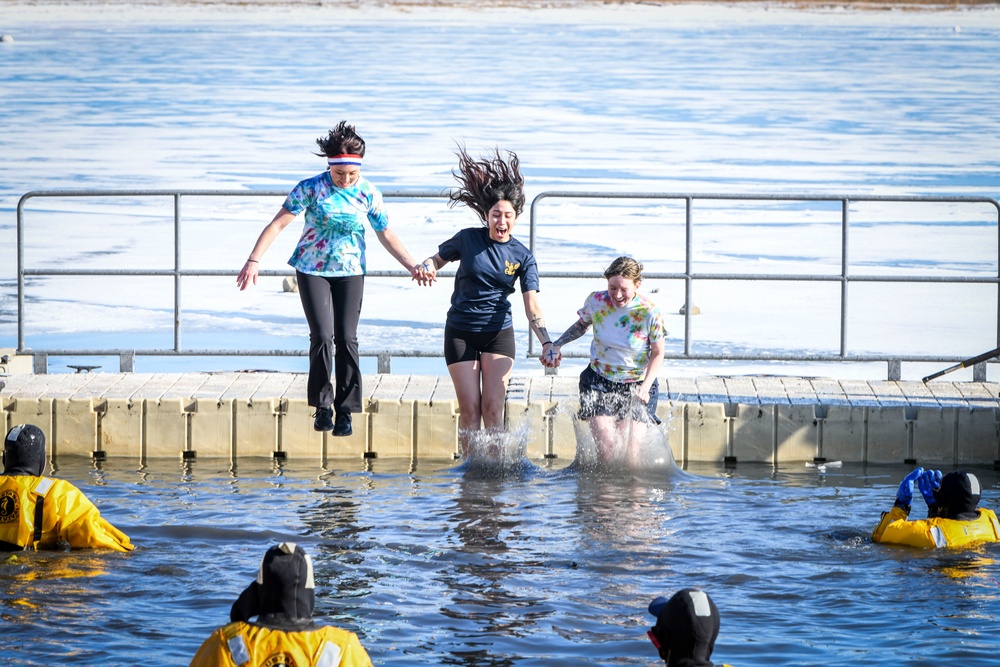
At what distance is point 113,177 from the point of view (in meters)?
21.0

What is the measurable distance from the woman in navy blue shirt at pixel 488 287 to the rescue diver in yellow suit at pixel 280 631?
14.6ft

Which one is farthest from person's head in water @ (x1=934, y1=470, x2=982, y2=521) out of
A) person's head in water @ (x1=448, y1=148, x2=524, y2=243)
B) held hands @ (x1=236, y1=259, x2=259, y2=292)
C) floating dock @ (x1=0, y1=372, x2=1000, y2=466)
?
held hands @ (x1=236, y1=259, x2=259, y2=292)

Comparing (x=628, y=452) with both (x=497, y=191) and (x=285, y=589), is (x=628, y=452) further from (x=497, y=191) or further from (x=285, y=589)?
(x=285, y=589)

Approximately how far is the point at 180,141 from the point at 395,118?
4.40 metres

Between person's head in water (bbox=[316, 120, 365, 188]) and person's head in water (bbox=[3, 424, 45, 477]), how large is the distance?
2.45 meters

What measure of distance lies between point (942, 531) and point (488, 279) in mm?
2984

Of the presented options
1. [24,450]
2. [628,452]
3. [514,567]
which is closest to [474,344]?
[628,452]

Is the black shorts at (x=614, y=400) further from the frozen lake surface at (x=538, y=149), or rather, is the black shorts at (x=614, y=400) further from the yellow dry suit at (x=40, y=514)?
the frozen lake surface at (x=538, y=149)

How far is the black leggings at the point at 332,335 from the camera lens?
8.27 metres

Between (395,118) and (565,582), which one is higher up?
(395,118)

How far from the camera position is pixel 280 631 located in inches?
165

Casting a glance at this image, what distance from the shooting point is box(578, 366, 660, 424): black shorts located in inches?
339

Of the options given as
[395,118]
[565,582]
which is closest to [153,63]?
[395,118]

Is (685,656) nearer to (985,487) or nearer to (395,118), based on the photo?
(985,487)
